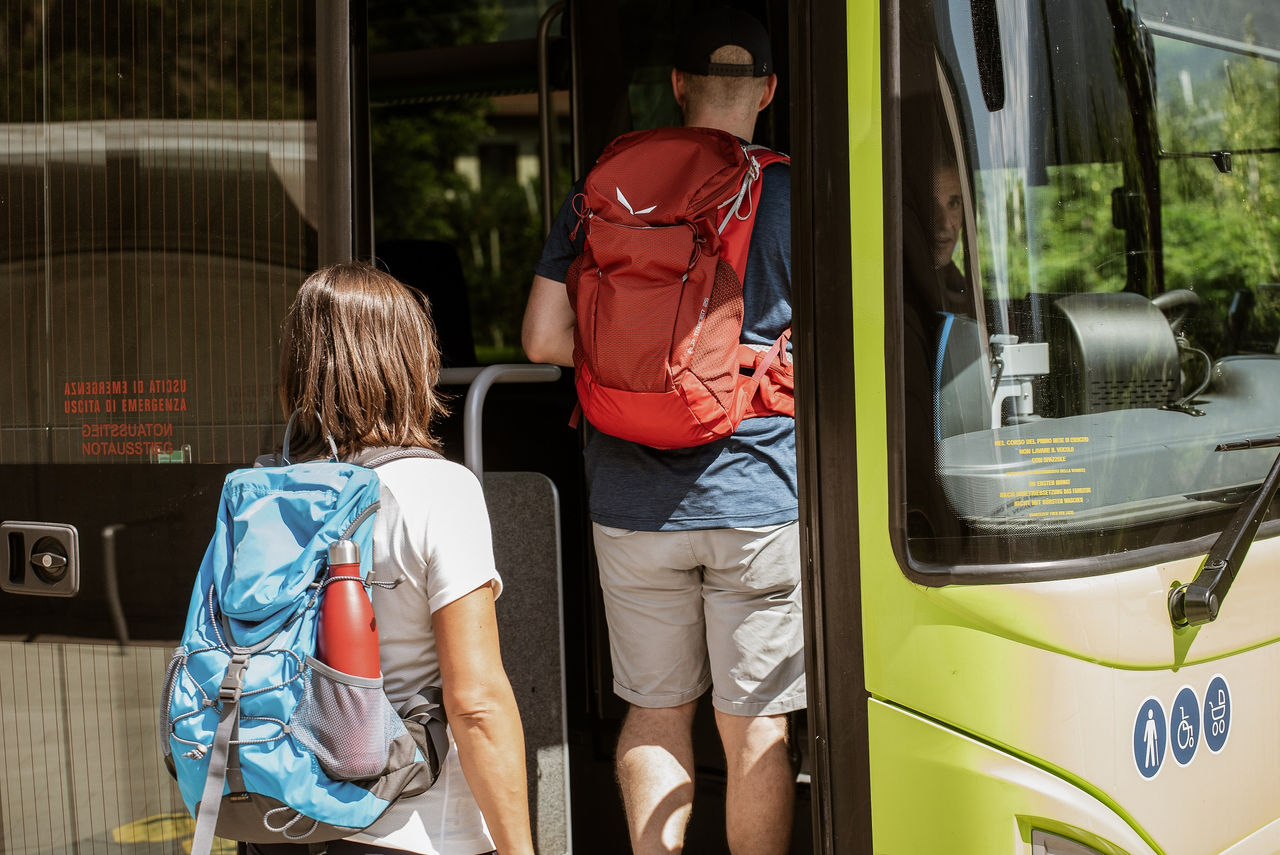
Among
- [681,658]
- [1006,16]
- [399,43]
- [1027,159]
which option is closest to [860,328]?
[1027,159]

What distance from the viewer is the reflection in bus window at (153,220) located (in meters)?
2.10

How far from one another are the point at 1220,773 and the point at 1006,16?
124 cm

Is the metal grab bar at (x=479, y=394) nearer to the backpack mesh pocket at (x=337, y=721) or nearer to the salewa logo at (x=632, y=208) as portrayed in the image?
the salewa logo at (x=632, y=208)

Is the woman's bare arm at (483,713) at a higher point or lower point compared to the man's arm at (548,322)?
lower

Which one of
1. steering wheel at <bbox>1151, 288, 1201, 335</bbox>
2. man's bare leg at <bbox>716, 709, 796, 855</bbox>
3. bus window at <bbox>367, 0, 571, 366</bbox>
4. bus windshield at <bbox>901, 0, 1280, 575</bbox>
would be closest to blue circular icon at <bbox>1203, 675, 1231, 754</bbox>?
bus windshield at <bbox>901, 0, 1280, 575</bbox>

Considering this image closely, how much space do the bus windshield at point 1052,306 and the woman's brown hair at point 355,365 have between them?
2.42ft

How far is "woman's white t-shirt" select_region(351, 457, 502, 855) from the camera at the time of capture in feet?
5.44

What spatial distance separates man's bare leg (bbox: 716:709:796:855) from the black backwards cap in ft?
4.02

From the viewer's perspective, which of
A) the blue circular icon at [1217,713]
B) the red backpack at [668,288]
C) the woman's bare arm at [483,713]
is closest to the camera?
the woman's bare arm at [483,713]

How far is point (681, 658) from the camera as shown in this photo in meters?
2.30

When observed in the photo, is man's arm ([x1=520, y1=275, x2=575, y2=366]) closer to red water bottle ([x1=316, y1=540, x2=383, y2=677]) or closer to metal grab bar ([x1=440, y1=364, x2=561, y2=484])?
metal grab bar ([x1=440, y1=364, x2=561, y2=484])

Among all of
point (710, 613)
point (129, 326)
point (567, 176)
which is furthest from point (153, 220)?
point (567, 176)

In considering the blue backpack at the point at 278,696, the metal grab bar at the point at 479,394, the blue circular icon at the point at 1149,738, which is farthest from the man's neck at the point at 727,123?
the blue circular icon at the point at 1149,738

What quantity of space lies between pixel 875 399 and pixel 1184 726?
723mm
